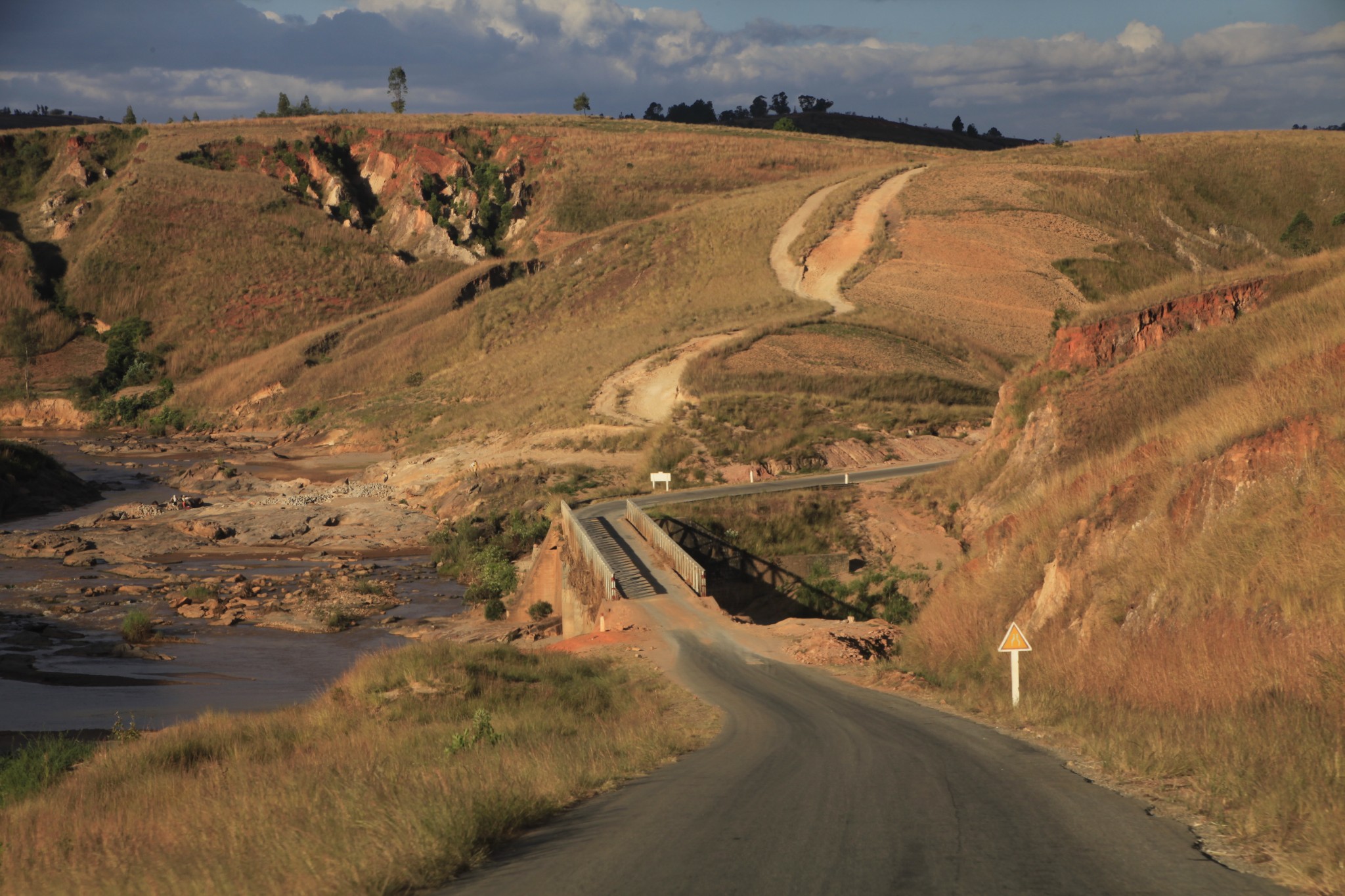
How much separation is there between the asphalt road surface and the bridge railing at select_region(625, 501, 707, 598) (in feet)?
51.1

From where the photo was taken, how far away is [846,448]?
154ft

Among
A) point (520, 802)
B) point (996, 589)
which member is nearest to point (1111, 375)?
point (996, 589)

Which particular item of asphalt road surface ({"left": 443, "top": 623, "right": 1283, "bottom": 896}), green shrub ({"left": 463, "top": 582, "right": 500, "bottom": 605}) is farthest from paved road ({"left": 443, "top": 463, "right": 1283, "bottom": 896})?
green shrub ({"left": 463, "top": 582, "right": 500, "bottom": 605})

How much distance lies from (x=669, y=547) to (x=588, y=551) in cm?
265

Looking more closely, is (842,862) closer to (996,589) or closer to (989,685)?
(989,685)

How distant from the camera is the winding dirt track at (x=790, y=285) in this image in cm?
5631

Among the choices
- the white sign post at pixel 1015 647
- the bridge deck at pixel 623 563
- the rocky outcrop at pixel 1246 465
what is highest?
the rocky outcrop at pixel 1246 465

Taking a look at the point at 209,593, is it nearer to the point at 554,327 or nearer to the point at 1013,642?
the point at 1013,642

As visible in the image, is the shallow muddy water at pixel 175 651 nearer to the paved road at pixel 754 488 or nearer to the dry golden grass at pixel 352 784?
the dry golden grass at pixel 352 784

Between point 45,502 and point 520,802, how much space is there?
A: 5135 centimetres

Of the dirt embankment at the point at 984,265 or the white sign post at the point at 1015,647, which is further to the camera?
the dirt embankment at the point at 984,265

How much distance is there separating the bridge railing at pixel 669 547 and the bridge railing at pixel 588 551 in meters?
1.86

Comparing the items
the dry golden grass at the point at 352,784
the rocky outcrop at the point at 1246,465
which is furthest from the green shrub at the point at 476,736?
the rocky outcrop at the point at 1246,465

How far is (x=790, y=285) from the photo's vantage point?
253ft
